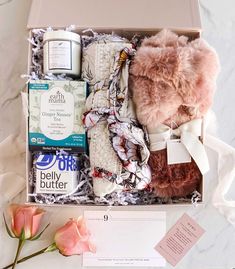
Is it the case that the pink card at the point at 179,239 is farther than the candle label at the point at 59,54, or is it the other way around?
the pink card at the point at 179,239

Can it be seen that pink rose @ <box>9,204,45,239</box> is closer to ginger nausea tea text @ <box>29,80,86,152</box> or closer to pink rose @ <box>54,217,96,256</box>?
pink rose @ <box>54,217,96,256</box>

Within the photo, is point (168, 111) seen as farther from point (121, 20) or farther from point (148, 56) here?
point (121, 20)

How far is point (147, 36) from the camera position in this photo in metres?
0.97

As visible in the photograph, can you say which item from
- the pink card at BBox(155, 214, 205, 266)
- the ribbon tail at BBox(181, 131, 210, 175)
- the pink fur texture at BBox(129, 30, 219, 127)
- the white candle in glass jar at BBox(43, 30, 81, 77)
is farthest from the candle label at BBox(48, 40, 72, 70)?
the pink card at BBox(155, 214, 205, 266)

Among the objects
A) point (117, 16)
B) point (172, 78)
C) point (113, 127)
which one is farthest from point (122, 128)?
point (117, 16)

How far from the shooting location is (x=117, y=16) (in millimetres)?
942

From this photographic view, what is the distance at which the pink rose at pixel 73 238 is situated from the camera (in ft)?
3.10

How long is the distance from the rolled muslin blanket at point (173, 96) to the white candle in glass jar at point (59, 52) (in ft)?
0.42

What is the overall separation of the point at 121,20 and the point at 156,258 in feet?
1.72

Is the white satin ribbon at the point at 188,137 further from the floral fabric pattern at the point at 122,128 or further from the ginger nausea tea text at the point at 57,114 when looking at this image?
the ginger nausea tea text at the point at 57,114

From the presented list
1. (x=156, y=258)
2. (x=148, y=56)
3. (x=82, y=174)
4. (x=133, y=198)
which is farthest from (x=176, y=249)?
(x=148, y=56)

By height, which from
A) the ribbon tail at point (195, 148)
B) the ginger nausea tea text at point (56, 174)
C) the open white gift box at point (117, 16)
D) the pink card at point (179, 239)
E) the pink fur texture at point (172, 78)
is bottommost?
the pink card at point (179, 239)

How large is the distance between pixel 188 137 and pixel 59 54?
0.31 metres

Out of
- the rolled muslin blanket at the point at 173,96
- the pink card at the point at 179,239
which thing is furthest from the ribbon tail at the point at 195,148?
the pink card at the point at 179,239
